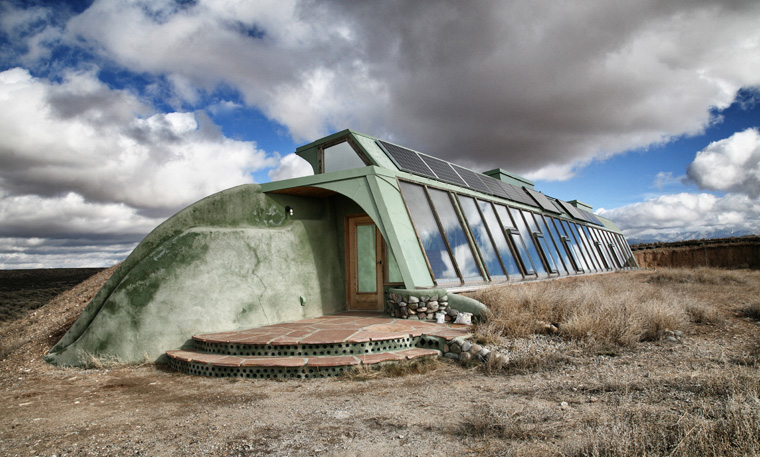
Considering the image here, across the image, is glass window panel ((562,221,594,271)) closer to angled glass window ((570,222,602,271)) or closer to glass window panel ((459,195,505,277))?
angled glass window ((570,222,602,271))

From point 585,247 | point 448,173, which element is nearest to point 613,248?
point 585,247

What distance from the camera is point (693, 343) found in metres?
5.64

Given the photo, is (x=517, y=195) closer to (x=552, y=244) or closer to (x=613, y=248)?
(x=552, y=244)

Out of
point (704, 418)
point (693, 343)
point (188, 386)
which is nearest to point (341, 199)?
point (188, 386)

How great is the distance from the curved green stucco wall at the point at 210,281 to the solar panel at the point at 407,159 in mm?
2404

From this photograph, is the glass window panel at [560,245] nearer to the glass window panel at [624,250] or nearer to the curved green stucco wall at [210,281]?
the curved green stucco wall at [210,281]

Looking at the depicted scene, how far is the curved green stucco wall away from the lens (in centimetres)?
655

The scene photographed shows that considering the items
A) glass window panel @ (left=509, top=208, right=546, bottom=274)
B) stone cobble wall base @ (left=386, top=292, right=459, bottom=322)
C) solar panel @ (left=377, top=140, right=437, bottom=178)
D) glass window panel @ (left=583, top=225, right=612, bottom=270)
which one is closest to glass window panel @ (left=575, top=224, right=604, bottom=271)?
glass window panel @ (left=583, top=225, right=612, bottom=270)

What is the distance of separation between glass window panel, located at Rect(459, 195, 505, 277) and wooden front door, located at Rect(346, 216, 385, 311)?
2.39 meters

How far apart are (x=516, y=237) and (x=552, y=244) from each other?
352 cm

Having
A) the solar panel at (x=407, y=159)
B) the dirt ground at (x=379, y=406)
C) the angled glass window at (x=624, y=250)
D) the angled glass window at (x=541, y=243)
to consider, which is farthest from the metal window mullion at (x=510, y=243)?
the angled glass window at (x=624, y=250)

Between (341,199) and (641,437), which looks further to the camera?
(341,199)

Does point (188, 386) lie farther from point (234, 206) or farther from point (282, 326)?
point (234, 206)

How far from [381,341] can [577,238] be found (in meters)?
15.2
